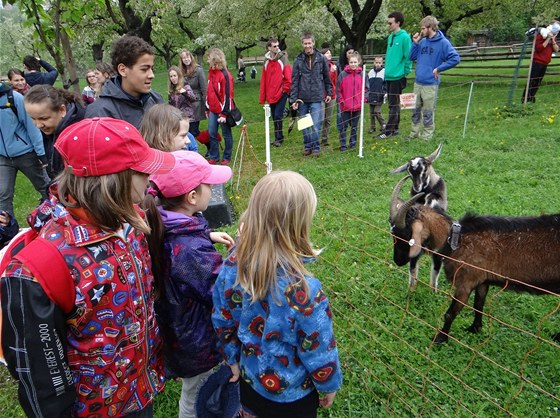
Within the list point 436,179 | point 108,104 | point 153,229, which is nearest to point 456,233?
point 436,179

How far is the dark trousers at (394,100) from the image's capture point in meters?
8.72

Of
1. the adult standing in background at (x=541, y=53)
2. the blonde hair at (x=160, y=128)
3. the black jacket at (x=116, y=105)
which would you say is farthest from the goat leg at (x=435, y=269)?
the adult standing in background at (x=541, y=53)

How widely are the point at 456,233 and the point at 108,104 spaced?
Answer: 2855 mm

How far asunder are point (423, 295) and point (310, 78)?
5313mm

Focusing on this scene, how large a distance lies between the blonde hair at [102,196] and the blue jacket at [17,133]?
162 inches

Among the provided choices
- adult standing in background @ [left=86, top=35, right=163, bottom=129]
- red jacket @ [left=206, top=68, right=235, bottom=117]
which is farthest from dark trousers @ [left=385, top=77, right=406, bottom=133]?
adult standing in background @ [left=86, top=35, right=163, bottom=129]

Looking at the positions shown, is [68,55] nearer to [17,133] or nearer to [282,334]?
[17,133]

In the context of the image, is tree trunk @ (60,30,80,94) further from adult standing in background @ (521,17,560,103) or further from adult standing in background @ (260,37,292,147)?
adult standing in background @ (521,17,560,103)

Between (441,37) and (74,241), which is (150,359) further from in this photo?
(441,37)

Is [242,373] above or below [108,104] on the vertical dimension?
below

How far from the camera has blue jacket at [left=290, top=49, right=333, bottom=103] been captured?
791 cm

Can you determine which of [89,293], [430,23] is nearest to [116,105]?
[89,293]

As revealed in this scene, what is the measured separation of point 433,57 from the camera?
7668 millimetres

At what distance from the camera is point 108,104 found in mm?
3047
